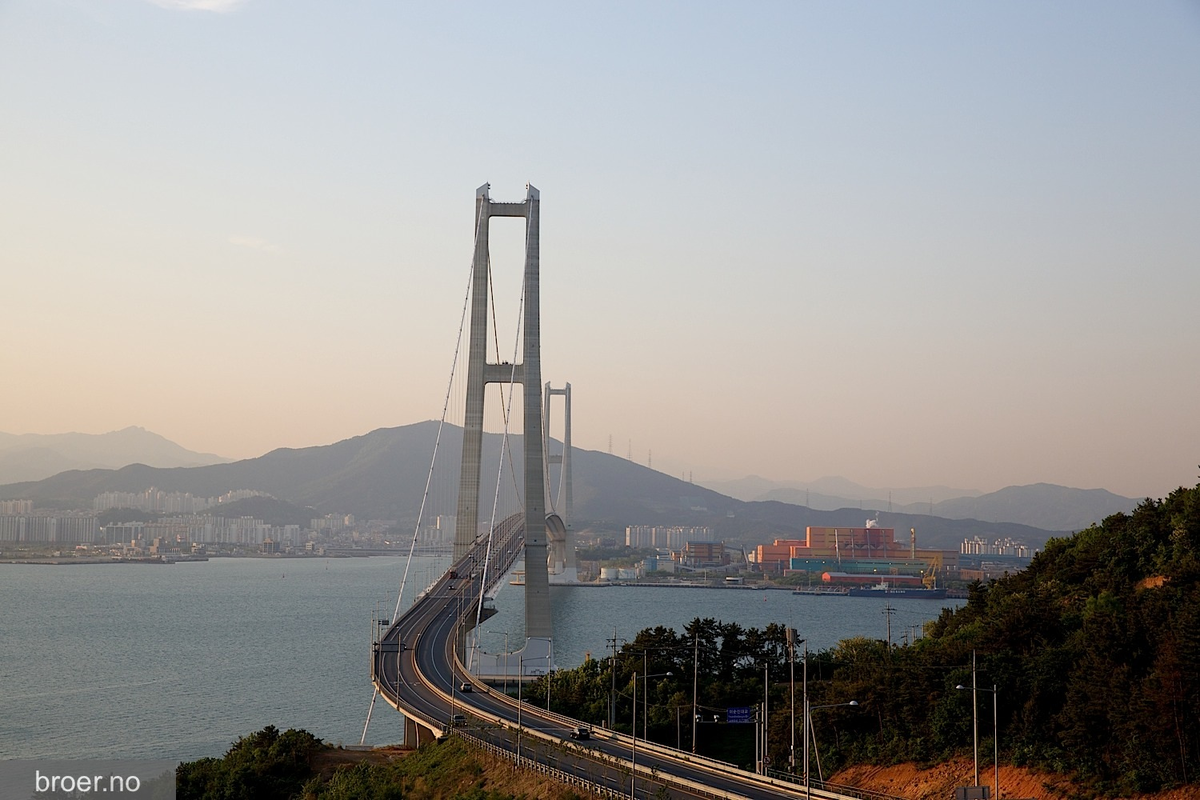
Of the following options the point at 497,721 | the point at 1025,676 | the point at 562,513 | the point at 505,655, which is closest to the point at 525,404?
the point at 505,655

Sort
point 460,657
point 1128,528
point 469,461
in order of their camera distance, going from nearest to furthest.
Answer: point 1128,528, point 460,657, point 469,461

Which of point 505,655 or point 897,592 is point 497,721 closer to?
point 505,655

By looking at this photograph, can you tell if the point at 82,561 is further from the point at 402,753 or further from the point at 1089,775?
the point at 1089,775

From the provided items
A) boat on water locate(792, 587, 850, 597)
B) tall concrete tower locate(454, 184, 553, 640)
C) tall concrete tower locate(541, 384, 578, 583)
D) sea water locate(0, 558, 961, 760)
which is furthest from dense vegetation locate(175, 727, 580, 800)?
boat on water locate(792, 587, 850, 597)

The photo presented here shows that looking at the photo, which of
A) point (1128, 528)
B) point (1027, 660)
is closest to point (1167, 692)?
point (1027, 660)

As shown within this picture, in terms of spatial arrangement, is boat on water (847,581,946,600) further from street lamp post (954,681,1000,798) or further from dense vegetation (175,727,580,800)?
dense vegetation (175,727,580,800)
